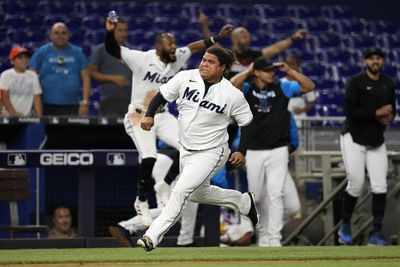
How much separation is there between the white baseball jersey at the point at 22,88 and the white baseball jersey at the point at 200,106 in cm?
406

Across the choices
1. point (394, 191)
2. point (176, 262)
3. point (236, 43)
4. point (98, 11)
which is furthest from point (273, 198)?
point (98, 11)

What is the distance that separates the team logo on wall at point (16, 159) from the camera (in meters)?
10.9

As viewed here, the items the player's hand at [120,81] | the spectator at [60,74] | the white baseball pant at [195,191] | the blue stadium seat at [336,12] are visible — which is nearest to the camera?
the white baseball pant at [195,191]

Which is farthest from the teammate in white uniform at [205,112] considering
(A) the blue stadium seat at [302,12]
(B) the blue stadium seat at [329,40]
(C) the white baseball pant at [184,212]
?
(A) the blue stadium seat at [302,12]

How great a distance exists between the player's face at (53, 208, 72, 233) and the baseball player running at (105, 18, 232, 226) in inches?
49.3

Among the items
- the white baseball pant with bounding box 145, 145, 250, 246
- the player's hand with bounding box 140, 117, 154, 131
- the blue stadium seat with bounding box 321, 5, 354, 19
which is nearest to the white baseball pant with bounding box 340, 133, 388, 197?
the white baseball pant with bounding box 145, 145, 250, 246

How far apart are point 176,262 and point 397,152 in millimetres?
5575

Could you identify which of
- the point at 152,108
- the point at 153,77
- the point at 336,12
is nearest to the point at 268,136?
the point at 153,77

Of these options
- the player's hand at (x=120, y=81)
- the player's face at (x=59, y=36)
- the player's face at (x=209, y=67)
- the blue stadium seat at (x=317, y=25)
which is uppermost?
the blue stadium seat at (x=317, y=25)

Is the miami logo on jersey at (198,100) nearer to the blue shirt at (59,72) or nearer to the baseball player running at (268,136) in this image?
the baseball player running at (268,136)

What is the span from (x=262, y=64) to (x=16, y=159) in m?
2.77

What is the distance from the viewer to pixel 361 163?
10969mm

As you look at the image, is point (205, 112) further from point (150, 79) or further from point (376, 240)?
point (376, 240)

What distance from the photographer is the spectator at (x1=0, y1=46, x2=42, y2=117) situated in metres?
12.2
